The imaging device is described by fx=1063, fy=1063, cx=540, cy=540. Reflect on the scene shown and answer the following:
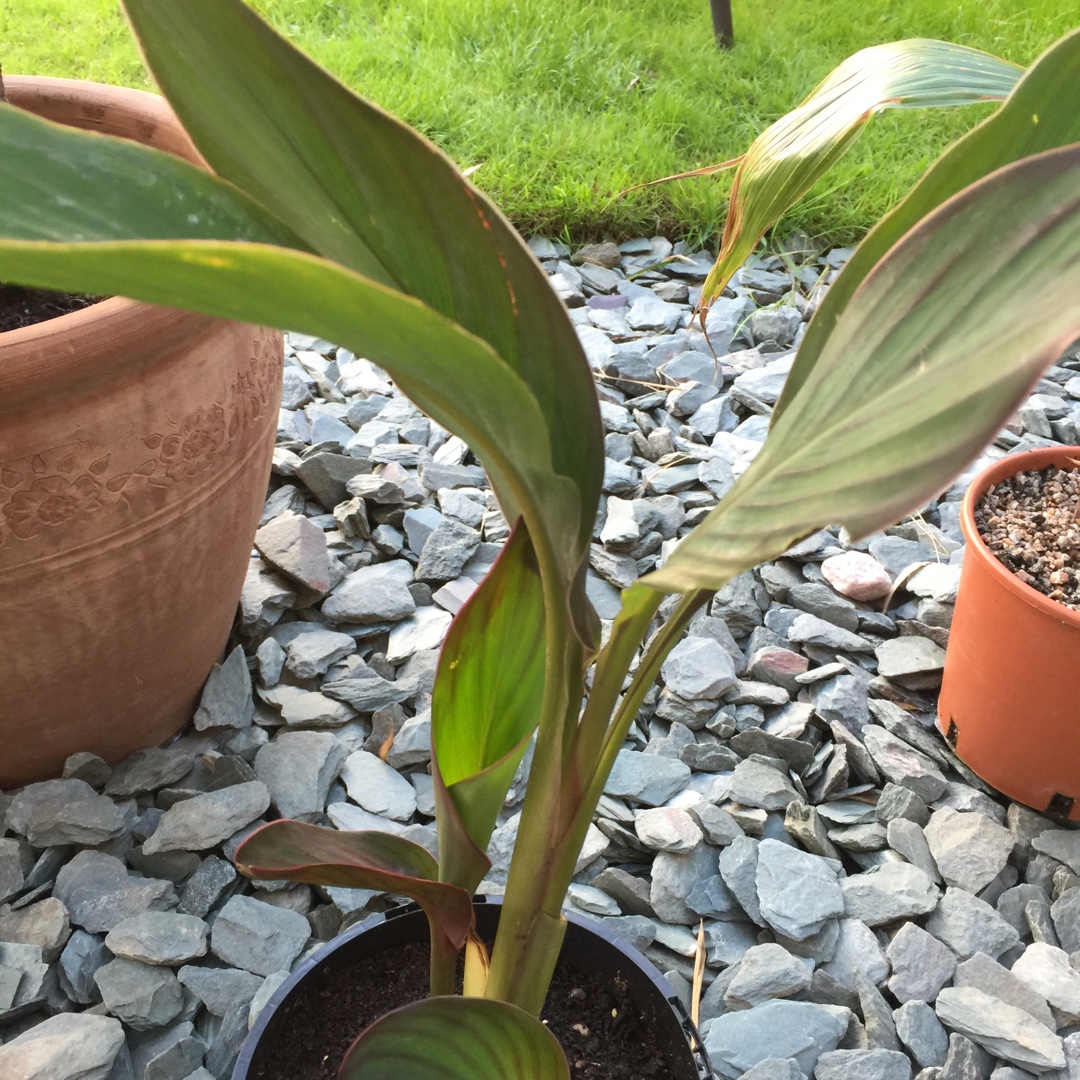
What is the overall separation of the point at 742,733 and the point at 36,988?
2.26ft

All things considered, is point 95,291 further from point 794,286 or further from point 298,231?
point 794,286

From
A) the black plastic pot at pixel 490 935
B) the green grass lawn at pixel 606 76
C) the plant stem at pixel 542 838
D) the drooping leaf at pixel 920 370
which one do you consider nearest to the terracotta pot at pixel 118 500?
the black plastic pot at pixel 490 935

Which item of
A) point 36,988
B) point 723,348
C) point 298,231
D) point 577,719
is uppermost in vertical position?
point 298,231

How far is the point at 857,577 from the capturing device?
1312 millimetres

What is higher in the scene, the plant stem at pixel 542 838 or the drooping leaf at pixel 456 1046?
the plant stem at pixel 542 838

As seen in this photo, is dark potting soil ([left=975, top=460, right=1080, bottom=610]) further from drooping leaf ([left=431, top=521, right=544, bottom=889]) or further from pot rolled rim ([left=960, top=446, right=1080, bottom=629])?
drooping leaf ([left=431, top=521, right=544, bottom=889])

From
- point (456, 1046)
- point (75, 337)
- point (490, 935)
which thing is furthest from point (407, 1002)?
point (75, 337)

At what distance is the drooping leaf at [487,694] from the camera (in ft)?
1.84

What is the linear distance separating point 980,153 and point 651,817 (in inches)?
29.1

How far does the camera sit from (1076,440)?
1577 millimetres

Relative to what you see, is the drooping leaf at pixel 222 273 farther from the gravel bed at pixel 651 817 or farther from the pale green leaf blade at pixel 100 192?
the gravel bed at pixel 651 817

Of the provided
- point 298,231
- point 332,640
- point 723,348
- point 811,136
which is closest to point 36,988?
point 332,640

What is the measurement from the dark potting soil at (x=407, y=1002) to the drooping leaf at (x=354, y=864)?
6.9 inches

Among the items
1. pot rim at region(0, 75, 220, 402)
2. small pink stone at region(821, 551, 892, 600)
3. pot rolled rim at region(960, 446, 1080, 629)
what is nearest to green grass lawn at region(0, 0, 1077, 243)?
small pink stone at region(821, 551, 892, 600)
